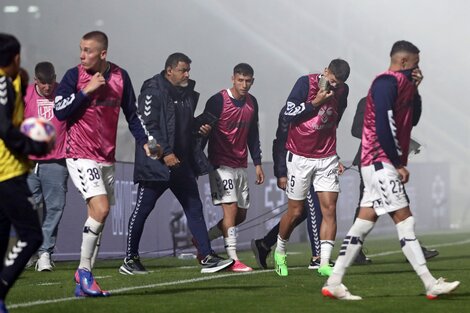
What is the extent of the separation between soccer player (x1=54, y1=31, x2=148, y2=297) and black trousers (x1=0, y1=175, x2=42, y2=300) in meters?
1.73

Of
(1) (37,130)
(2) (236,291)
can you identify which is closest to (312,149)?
(2) (236,291)

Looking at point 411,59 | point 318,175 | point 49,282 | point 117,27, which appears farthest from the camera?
point 117,27

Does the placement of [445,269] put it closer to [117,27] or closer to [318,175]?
[318,175]

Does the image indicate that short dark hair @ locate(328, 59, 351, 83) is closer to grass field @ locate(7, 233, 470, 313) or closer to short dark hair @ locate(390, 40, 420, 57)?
grass field @ locate(7, 233, 470, 313)

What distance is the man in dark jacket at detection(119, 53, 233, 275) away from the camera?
12.2 meters

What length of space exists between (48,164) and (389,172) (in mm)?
5648

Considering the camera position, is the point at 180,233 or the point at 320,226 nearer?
the point at 320,226

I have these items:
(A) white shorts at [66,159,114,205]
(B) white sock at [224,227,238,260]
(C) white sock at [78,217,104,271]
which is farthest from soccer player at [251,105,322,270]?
(C) white sock at [78,217,104,271]

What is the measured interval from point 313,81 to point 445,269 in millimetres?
2436

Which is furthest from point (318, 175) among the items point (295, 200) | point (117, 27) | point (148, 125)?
point (117, 27)

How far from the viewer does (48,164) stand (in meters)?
13.5

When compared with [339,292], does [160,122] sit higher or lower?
higher

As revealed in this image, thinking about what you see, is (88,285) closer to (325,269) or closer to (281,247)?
(325,269)

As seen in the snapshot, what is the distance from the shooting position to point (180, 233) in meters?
17.1
